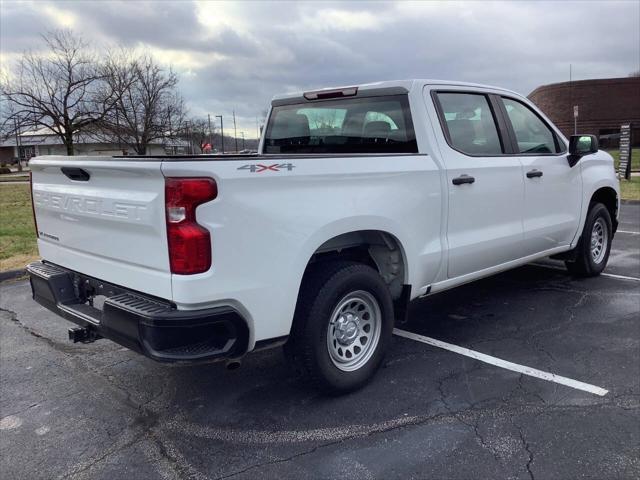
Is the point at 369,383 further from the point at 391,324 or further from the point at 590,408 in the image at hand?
the point at 590,408

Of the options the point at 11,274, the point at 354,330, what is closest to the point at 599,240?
the point at 354,330

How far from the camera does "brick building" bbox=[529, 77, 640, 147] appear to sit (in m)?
41.0

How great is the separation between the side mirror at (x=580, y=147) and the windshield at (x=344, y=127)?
2.16 metres

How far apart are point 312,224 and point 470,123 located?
205 centimetres

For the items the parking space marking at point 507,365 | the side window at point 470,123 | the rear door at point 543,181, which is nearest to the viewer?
the parking space marking at point 507,365

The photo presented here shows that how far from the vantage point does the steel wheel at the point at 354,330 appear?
3514mm

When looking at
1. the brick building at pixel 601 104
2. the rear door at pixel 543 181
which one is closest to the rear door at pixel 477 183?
the rear door at pixel 543 181

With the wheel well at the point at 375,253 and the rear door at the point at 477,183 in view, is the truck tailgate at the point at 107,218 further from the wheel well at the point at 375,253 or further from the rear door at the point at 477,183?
the rear door at the point at 477,183

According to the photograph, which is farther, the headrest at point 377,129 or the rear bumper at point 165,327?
the headrest at point 377,129

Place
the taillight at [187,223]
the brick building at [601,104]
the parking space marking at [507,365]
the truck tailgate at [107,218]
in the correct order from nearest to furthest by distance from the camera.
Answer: the taillight at [187,223]
the truck tailgate at [107,218]
the parking space marking at [507,365]
the brick building at [601,104]

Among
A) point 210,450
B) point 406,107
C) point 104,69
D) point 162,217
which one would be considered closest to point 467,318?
point 406,107

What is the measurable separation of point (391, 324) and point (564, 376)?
4.09ft

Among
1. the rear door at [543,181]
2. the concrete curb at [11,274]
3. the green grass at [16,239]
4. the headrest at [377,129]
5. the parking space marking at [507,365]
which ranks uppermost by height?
the headrest at [377,129]

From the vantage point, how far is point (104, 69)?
31547 millimetres
